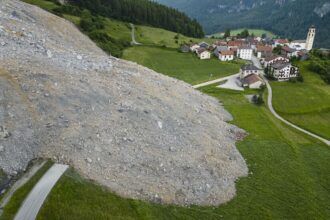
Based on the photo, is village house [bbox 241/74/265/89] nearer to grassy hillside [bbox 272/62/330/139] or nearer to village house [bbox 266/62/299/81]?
grassy hillside [bbox 272/62/330/139]

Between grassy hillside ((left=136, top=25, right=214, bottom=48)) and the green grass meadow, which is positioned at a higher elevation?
grassy hillside ((left=136, top=25, right=214, bottom=48))

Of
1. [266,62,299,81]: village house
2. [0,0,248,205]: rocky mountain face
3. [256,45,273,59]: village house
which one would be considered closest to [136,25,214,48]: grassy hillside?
[256,45,273,59]: village house

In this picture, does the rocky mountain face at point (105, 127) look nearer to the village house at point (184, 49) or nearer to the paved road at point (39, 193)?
the paved road at point (39, 193)

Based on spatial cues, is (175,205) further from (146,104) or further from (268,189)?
(146,104)

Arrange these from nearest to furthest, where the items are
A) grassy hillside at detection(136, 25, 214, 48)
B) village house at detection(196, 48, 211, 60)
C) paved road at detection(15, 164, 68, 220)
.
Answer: paved road at detection(15, 164, 68, 220) → village house at detection(196, 48, 211, 60) → grassy hillside at detection(136, 25, 214, 48)

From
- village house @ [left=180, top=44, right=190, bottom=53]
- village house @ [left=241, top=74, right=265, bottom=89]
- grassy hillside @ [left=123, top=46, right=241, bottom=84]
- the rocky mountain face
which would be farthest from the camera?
village house @ [left=180, top=44, right=190, bottom=53]

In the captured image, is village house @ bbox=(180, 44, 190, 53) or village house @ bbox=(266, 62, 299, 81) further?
village house @ bbox=(180, 44, 190, 53)

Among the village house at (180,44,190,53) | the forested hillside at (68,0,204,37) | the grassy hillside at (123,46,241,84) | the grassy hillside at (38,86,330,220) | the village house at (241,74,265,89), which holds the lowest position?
the grassy hillside at (38,86,330,220)
